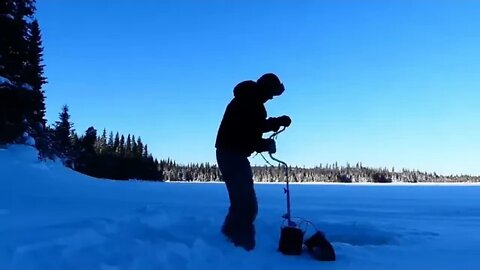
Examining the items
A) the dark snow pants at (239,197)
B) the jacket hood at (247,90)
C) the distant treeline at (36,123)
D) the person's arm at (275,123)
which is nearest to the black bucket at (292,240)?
the dark snow pants at (239,197)

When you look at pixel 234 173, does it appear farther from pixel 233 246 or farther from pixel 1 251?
pixel 1 251

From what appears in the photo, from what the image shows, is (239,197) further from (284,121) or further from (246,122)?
(284,121)

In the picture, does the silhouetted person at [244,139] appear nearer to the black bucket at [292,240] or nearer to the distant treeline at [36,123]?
the black bucket at [292,240]

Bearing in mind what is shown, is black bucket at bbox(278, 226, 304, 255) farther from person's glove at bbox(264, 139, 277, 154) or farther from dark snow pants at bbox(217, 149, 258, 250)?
person's glove at bbox(264, 139, 277, 154)

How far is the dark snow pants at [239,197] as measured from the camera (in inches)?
→ 194

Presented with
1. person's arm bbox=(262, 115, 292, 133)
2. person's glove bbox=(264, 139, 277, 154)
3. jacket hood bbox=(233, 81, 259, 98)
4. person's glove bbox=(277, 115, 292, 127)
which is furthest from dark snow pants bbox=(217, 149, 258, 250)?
jacket hood bbox=(233, 81, 259, 98)

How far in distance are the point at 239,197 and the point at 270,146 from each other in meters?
0.70

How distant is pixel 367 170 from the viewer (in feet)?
561

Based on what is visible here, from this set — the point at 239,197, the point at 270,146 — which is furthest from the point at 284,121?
the point at 239,197

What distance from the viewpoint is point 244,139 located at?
5102 mm

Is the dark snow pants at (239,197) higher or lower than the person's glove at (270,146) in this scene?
lower

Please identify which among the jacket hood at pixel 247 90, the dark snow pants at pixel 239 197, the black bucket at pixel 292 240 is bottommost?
the black bucket at pixel 292 240

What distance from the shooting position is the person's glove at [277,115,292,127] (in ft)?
16.8

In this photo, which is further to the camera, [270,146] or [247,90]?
[270,146]
